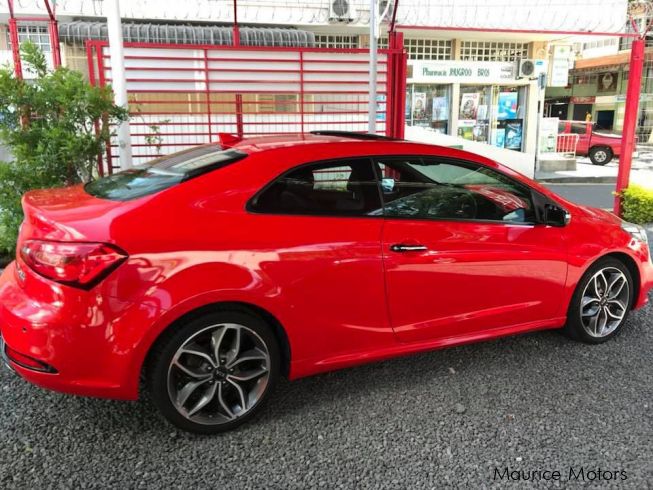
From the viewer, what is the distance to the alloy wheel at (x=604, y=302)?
162 inches

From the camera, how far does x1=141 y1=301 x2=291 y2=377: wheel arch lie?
2.79m

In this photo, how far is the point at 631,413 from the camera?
10.7 ft

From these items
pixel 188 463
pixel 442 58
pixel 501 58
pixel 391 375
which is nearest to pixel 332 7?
pixel 442 58

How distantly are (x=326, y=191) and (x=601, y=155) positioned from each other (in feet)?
62.7

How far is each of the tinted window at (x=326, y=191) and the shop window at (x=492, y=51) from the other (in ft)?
49.0

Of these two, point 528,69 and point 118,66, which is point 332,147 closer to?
point 118,66

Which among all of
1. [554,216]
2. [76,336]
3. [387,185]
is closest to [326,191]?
[387,185]

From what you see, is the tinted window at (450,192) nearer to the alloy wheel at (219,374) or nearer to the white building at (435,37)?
the alloy wheel at (219,374)

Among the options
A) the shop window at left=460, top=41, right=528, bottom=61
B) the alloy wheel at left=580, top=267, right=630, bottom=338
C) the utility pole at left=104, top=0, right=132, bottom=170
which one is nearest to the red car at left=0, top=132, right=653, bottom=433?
the alloy wheel at left=580, top=267, right=630, bottom=338

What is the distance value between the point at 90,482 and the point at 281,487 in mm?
912

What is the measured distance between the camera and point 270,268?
9.59 feet

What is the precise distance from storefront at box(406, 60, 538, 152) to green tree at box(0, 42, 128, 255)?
1152 centimetres

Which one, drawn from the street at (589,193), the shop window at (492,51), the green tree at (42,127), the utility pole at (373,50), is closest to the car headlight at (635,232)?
the utility pole at (373,50)

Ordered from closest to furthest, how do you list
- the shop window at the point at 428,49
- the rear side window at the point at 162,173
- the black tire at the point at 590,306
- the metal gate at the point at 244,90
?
the rear side window at the point at 162,173 < the black tire at the point at 590,306 < the metal gate at the point at 244,90 < the shop window at the point at 428,49
